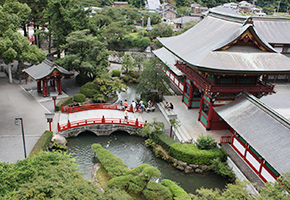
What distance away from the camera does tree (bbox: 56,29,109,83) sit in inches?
1249

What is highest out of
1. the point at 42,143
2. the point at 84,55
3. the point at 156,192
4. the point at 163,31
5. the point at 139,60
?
the point at 163,31

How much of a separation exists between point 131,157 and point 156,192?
6.17 metres

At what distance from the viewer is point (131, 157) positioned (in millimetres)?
21562

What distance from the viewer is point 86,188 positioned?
38.4 ft

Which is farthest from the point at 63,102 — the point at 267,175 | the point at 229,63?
the point at 267,175

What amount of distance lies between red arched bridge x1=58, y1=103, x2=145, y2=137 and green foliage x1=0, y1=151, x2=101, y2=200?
9.70 m

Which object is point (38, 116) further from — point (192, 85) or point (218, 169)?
point (218, 169)

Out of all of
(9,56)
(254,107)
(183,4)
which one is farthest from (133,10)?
(254,107)

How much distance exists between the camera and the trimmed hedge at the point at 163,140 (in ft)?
69.7

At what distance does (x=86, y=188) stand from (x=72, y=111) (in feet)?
51.1

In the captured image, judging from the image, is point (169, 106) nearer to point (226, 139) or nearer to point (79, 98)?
point (226, 139)

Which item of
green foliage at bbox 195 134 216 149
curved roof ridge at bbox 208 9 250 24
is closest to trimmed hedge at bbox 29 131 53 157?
green foliage at bbox 195 134 216 149

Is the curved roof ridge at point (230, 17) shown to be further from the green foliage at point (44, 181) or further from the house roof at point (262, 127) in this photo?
the green foliage at point (44, 181)

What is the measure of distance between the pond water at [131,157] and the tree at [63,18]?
55.8 feet
